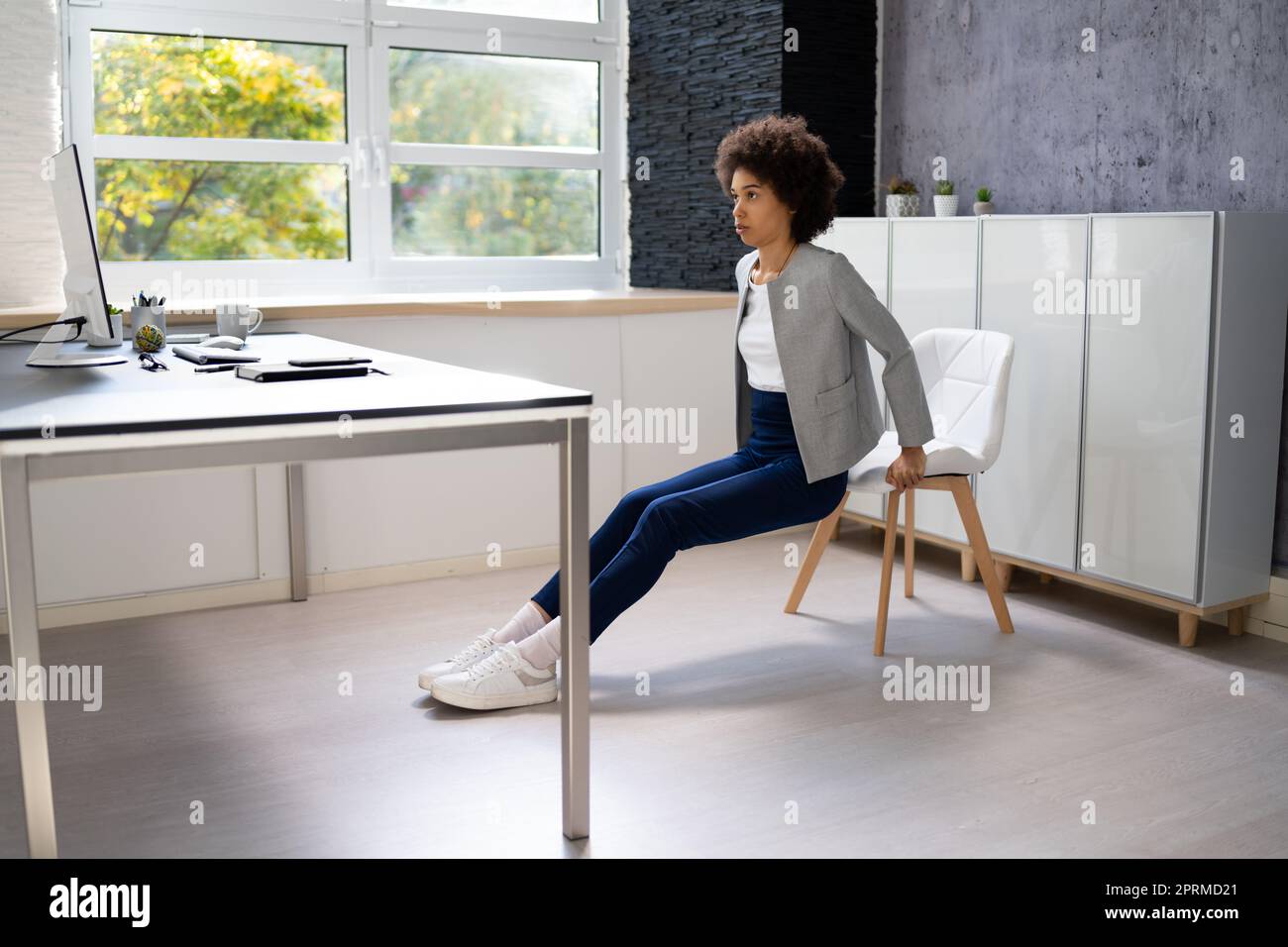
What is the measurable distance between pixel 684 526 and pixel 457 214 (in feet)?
7.42

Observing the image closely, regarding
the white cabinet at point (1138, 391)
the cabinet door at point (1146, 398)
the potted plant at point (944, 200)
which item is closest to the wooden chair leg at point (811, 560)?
the white cabinet at point (1138, 391)

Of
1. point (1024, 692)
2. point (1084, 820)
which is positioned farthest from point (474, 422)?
point (1024, 692)

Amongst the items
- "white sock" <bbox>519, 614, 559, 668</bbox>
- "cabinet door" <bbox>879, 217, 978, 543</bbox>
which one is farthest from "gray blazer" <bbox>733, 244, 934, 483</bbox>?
"cabinet door" <bbox>879, 217, 978, 543</bbox>

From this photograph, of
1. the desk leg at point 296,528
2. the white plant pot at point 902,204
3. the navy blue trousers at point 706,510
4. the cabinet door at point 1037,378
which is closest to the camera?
the navy blue trousers at point 706,510

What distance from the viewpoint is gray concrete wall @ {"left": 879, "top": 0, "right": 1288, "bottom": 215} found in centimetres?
340

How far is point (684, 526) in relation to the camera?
288 cm

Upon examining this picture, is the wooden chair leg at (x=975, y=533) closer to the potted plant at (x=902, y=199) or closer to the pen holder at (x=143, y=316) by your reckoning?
the potted plant at (x=902, y=199)

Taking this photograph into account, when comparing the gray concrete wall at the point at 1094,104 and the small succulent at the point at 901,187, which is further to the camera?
the small succulent at the point at 901,187

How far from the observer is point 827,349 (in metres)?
2.94

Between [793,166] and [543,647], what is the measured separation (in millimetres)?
1233

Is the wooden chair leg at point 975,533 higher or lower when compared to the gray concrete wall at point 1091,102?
lower

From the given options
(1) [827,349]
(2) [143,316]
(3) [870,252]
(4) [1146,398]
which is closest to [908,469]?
(1) [827,349]

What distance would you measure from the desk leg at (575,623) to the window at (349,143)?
2.47 metres

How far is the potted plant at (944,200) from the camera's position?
4188mm
